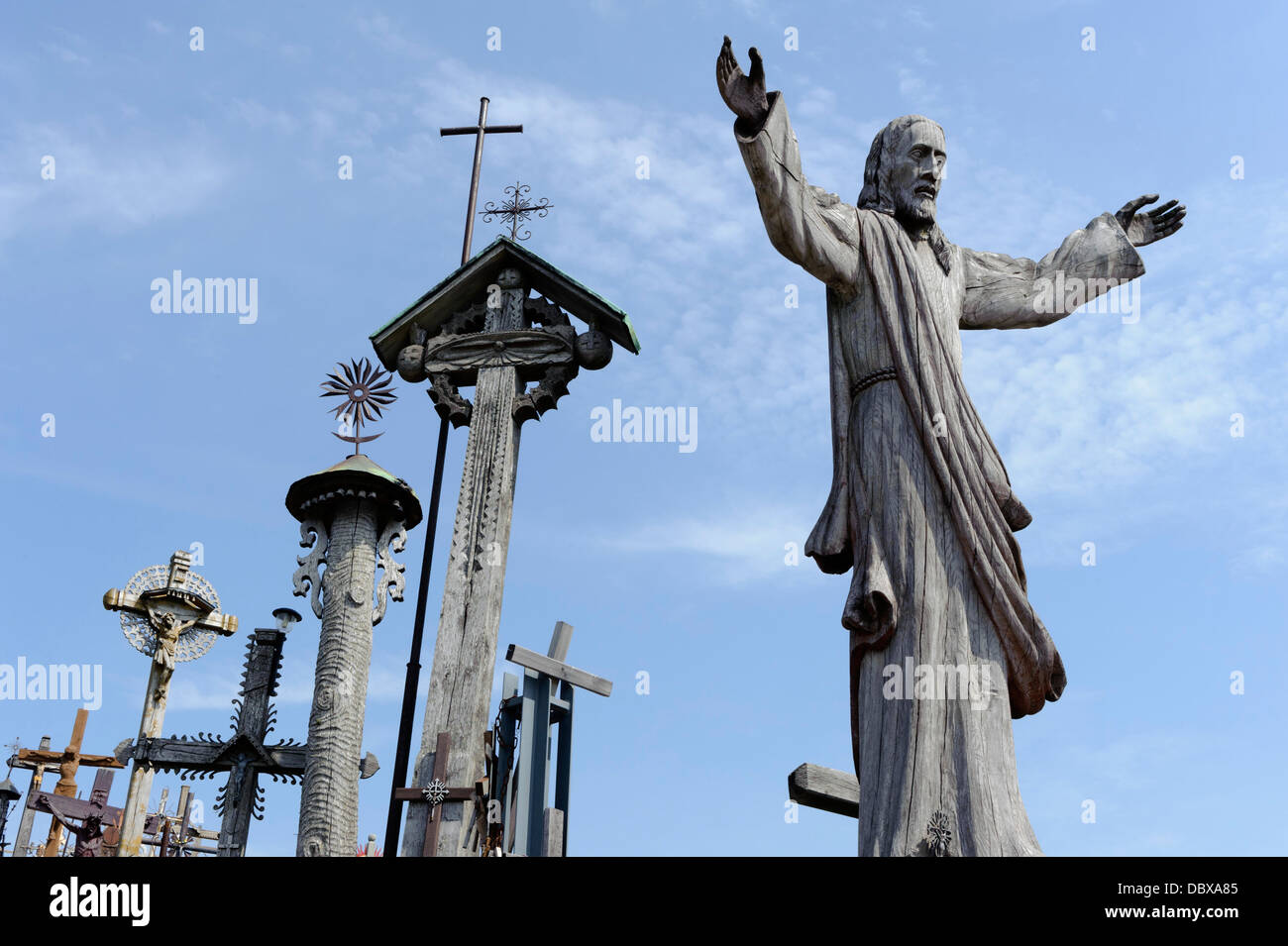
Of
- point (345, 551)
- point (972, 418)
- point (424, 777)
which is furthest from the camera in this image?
A: point (345, 551)

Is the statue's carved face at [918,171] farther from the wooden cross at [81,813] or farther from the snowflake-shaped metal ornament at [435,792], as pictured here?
the wooden cross at [81,813]

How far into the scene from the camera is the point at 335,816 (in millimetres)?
8469

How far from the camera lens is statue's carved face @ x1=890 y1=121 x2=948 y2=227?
4.76m

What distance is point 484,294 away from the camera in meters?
8.09

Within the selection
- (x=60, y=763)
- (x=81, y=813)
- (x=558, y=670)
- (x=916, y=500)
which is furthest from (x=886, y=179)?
(x=60, y=763)

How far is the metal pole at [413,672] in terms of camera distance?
6.67 metres

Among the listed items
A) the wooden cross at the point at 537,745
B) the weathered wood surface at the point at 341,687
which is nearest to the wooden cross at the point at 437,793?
the wooden cross at the point at 537,745

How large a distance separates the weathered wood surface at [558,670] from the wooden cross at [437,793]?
22.2 inches

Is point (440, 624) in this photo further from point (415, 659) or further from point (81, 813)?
point (81, 813)
